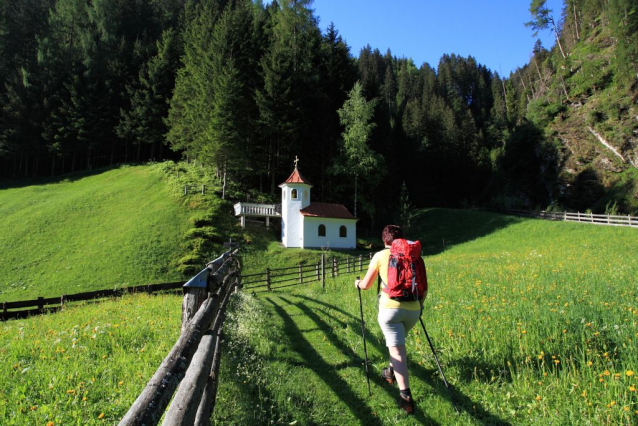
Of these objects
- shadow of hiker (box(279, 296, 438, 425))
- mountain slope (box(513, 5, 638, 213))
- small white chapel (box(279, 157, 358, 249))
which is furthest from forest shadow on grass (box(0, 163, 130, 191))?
mountain slope (box(513, 5, 638, 213))

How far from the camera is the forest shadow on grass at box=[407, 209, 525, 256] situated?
115 ft

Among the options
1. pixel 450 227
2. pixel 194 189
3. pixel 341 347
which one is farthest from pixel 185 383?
pixel 450 227

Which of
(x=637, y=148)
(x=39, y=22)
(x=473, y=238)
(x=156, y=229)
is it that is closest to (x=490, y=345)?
(x=156, y=229)

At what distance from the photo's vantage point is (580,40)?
54156 mm

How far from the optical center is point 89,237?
26344 millimetres

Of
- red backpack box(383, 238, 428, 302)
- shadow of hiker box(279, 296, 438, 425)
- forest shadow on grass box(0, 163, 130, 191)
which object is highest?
forest shadow on grass box(0, 163, 130, 191)

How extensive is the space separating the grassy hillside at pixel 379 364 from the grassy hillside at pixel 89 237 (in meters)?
15.6

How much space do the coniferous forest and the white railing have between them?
5087mm

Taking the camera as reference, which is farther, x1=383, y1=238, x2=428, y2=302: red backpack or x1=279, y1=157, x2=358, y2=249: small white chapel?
x1=279, y1=157, x2=358, y2=249: small white chapel

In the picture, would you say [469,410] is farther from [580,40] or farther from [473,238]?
[580,40]

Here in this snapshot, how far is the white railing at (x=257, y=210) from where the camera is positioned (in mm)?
29547

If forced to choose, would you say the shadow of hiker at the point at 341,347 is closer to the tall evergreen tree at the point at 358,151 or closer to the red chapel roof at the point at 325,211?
the red chapel roof at the point at 325,211

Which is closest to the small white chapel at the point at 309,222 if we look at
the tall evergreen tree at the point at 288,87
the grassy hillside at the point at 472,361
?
the tall evergreen tree at the point at 288,87

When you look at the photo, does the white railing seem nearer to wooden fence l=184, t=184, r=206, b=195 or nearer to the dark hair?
wooden fence l=184, t=184, r=206, b=195
